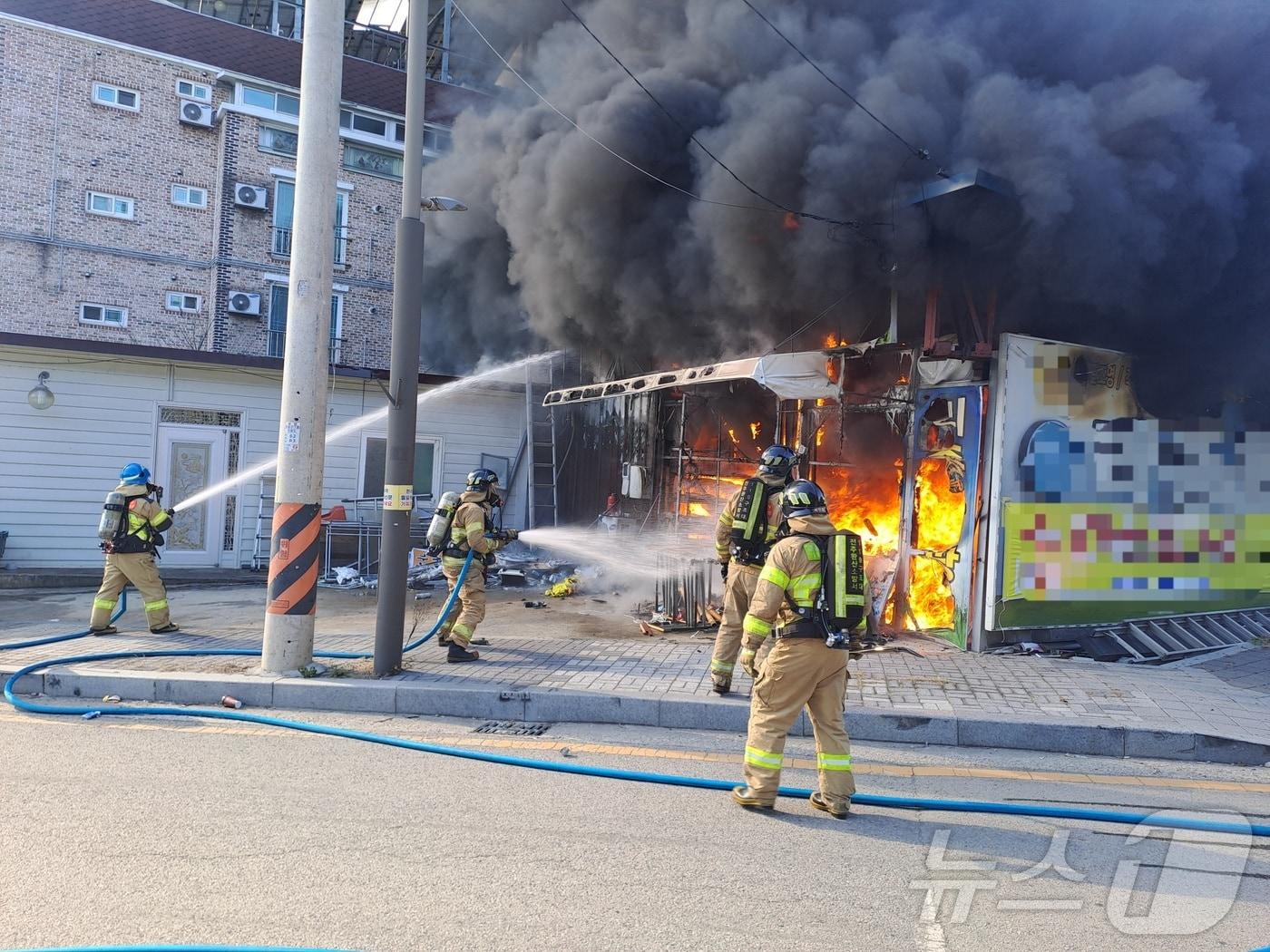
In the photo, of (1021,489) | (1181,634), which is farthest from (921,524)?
(1181,634)

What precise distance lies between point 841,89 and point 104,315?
47.8ft

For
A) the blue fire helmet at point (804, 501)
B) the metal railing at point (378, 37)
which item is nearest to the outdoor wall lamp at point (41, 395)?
the blue fire helmet at point (804, 501)

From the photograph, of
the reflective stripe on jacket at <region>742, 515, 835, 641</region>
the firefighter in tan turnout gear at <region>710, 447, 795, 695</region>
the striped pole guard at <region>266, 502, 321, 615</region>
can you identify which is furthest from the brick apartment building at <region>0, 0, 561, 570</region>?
the reflective stripe on jacket at <region>742, 515, 835, 641</region>

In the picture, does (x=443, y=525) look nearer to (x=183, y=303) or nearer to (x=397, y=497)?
(x=397, y=497)

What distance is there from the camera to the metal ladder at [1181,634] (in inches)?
298

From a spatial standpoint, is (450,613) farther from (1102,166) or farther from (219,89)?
(219,89)

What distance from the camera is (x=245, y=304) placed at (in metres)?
17.8

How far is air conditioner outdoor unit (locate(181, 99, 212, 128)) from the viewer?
17.5m

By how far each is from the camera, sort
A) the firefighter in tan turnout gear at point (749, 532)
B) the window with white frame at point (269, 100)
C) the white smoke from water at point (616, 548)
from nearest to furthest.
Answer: the firefighter in tan turnout gear at point (749, 532) → the white smoke from water at point (616, 548) → the window with white frame at point (269, 100)

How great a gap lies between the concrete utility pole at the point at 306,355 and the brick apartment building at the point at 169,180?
1217 centimetres

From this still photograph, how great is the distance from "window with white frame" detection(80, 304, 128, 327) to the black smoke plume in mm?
8780

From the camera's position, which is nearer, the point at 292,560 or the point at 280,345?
the point at 292,560

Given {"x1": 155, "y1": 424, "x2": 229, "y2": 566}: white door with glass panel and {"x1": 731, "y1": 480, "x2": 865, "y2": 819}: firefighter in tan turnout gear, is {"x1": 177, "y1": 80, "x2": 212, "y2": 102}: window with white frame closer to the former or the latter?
{"x1": 155, "y1": 424, "x2": 229, "y2": 566}: white door with glass panel

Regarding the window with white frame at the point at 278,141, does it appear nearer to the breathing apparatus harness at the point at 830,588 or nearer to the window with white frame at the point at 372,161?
the window with white frame at the point at 372,161
